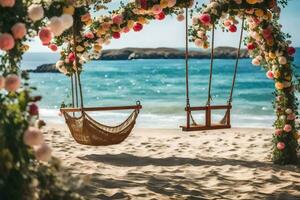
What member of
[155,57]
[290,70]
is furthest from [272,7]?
[155,57]

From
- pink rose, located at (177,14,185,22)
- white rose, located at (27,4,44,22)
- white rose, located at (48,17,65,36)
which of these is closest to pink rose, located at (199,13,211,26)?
pink rose, located at (177,14,185,22)

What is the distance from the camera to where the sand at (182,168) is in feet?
18.8

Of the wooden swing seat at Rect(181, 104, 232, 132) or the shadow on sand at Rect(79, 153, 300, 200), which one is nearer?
the shadow on sand at Rect(79, 153, 300, 200)

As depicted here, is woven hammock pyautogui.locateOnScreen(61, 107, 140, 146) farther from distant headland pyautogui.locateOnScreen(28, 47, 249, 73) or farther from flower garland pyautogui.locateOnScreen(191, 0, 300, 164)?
distant headland pyautogui.locateOnScreen(28, 47, 249, 73)

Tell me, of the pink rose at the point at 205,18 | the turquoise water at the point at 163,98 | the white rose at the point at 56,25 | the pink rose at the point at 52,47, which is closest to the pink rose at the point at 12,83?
the white rose at the point at 56,25

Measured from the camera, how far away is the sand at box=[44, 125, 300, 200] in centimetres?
572

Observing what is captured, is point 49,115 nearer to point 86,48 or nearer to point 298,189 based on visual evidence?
point 86,48

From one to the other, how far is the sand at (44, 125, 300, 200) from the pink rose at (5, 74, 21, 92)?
2009 mm

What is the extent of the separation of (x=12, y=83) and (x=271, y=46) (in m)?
4.36

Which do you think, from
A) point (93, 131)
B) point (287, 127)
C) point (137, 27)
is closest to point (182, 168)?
point (93, 131)

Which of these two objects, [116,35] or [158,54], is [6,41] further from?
[158,54]

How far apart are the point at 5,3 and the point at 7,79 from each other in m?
0.49

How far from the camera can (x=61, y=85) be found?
3900 centimetres

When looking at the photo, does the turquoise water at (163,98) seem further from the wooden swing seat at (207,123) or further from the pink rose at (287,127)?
the pink rose at (287,127)
